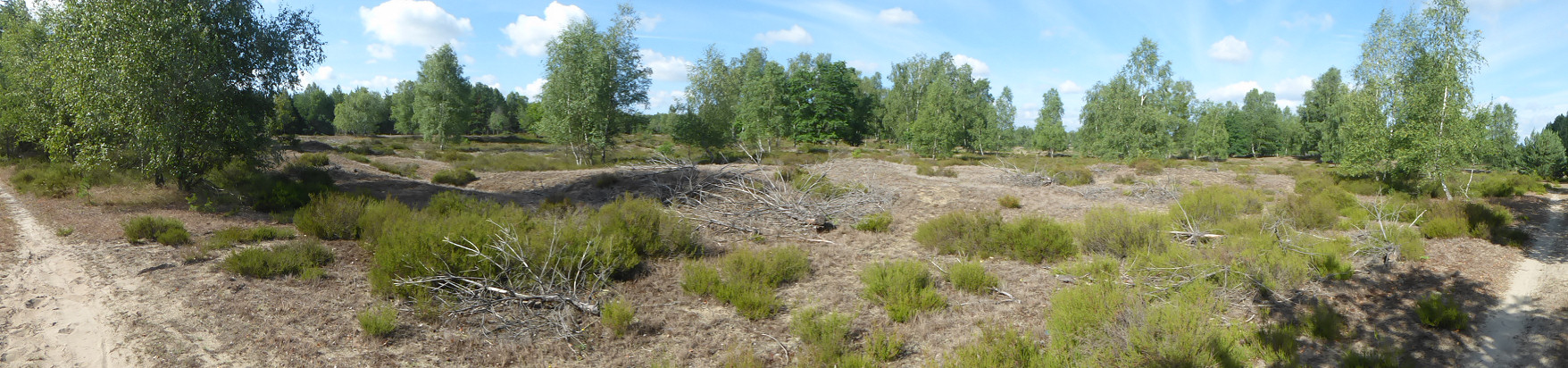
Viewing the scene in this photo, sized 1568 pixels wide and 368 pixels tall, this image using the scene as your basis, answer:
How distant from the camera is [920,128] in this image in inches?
1468

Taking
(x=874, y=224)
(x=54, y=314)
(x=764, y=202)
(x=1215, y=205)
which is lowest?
(x=54, y=314)

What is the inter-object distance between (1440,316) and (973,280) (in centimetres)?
463

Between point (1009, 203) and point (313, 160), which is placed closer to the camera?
point (1009, 203)

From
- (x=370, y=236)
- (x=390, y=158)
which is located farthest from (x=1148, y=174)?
(x=390, y=158)

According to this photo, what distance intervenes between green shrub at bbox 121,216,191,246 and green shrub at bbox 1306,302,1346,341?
46.5 ft

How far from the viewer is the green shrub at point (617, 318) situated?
20.6 ft

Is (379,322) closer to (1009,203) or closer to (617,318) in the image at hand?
(617,318)

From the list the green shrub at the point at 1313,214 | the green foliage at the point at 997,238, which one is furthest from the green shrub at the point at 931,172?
the green foliage at the point at 997,238

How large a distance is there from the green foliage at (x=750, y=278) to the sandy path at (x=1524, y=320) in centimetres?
660

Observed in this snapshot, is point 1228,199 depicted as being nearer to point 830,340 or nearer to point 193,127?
point 830,340

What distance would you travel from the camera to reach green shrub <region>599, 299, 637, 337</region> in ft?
20.6

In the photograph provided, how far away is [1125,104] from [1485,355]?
29093 mm

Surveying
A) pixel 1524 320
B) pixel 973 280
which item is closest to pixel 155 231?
pixel 973 280

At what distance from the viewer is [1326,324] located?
6.30 m
